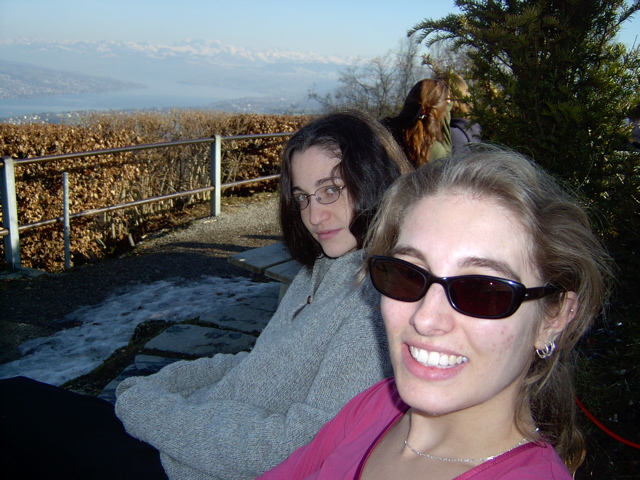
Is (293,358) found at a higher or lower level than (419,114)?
lower

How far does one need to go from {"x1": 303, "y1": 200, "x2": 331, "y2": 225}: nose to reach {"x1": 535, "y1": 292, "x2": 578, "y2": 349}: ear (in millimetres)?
1062

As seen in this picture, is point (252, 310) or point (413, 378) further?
point (252, 310)

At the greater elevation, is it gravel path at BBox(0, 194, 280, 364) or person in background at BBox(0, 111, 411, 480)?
person in background at BBox(0, 111, 411, 480)

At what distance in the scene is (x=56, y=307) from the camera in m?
4.50

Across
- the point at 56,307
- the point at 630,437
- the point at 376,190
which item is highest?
the point at 376,190

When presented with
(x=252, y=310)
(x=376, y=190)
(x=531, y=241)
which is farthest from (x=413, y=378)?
(x=252, y=310)

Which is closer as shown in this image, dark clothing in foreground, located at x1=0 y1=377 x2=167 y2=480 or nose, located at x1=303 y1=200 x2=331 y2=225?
dark clothing in foreground, located at x1=0 y1=377 x2=167 y2=480

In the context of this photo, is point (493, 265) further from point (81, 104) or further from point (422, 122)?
point (81, 104)

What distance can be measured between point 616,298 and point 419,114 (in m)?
2.31

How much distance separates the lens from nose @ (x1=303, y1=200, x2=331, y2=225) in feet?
6.95

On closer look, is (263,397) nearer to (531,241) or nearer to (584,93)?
(531,241)

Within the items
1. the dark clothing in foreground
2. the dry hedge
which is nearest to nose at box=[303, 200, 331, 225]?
the dark clothing in foreground

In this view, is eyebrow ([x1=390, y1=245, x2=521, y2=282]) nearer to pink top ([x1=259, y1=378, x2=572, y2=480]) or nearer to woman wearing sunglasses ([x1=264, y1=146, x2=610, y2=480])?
woman wearing sunglasses ([x1=264, y1=146, x2=610, y2=480])

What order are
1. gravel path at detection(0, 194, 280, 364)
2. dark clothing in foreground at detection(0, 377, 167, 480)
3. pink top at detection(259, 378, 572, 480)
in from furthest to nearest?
gravel path at detection(0, 194, 280, 364) < dark clothing in foreground at detection(0, 377, 167, 480) < pink top at detection(259, 378, 572, 480)
